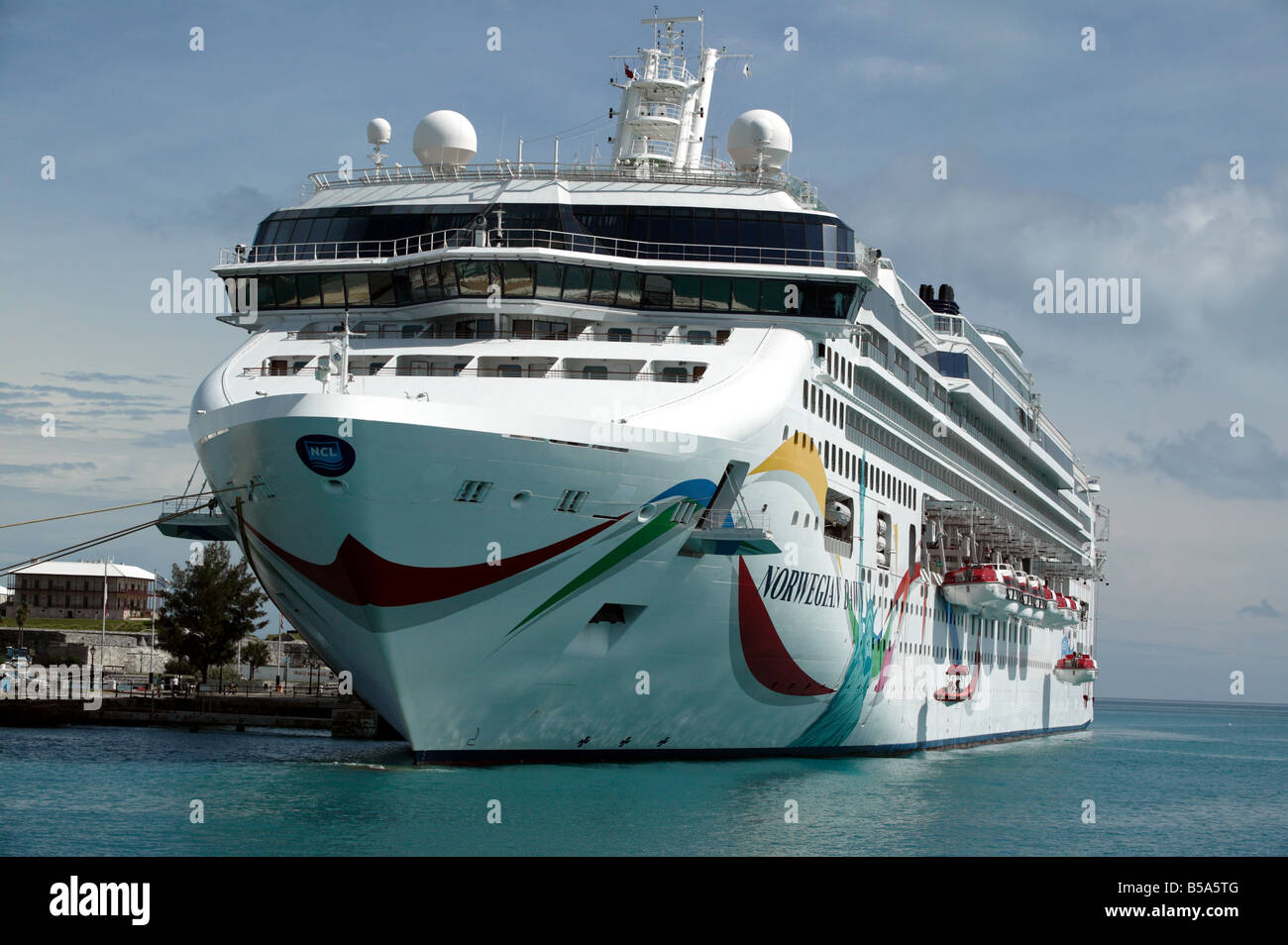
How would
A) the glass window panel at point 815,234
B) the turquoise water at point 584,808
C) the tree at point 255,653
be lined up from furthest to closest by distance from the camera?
the tree at point 255,653
the glass window panel at point 815,234
the turquoise water at point 584,808

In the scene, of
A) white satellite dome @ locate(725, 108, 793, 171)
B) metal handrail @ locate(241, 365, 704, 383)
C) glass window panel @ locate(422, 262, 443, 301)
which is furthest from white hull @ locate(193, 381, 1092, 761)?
white satellite dome @ locate(725, 108, 793, 171)

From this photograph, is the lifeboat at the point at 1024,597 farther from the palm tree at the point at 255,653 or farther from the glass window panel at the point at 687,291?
the palm tree at the point at 255,653

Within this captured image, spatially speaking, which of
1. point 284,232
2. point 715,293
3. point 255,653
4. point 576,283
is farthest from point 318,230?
point 255,653

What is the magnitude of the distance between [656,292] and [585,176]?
4.31 metres

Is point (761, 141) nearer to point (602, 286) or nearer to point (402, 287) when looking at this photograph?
point (602, 286)

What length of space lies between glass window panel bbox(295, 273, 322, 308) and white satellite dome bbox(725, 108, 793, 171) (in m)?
12.0

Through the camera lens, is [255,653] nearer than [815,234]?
No

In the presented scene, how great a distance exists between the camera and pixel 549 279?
32594 mm

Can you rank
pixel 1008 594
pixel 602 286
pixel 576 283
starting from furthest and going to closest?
pixel 1008 594 < pixel 602 286 < pixel 576 283

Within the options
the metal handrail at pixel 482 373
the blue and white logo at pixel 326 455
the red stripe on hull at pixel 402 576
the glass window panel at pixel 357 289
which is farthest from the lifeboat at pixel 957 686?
the blue and white logo at pixel 326 455

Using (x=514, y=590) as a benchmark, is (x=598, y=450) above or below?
above

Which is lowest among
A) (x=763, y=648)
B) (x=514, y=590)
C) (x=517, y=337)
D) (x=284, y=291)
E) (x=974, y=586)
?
(x=763, y=648)

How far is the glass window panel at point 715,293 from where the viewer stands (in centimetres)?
3400

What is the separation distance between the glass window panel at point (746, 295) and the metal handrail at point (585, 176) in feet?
12.2
